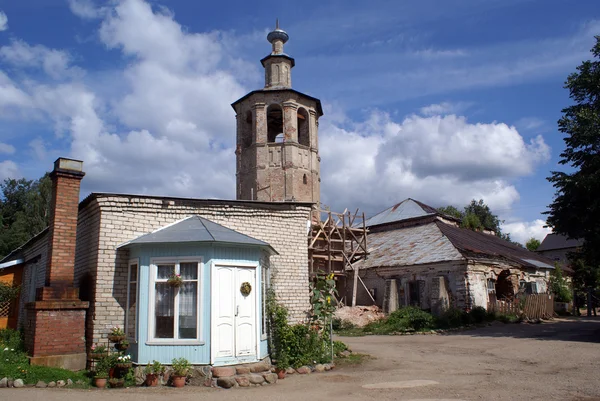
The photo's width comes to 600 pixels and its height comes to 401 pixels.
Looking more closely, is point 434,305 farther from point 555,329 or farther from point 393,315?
point 555,329

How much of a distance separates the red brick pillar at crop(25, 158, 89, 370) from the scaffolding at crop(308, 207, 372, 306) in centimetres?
1519

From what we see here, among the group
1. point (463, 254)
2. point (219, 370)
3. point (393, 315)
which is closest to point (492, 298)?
point (463, 254)

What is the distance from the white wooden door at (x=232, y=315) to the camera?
9.23m

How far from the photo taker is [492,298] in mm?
22078

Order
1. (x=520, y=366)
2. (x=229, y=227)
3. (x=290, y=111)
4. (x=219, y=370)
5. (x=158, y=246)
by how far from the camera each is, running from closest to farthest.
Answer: (x=219, y=370) → (x=158, y=246) → (x=520, y=366) → (x=229, y=227) → (x=290, y=111)

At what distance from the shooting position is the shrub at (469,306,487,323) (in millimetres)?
20047

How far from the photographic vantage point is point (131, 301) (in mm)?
9695

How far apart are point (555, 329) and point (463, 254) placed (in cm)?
460

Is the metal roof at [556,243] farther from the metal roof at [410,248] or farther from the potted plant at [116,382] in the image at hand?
the potted plant at [116,382]

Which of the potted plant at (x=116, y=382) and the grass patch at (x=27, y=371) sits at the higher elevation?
the grass patch at (x=27, y=371)

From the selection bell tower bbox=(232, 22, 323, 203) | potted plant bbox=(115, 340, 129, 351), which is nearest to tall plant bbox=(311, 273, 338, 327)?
potted plant bbox=(115, 340, 129, 351)

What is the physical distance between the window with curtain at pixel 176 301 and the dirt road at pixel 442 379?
1.10m

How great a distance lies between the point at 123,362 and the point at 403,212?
2404cm

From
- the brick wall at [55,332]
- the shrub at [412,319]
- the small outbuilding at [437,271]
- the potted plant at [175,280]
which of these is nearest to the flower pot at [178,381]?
the potted plant at [175,280]
